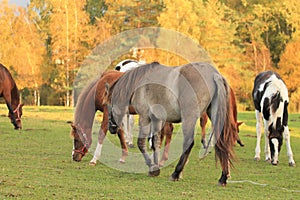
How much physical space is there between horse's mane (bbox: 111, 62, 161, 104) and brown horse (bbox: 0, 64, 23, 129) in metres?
7.29

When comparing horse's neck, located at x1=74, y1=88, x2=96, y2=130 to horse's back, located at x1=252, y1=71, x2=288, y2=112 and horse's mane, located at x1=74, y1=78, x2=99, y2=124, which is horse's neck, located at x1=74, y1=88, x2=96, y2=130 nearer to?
horse's mane, located at x1=74, y1=78, x2=99, y2=124

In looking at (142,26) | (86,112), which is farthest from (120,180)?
(142,26)

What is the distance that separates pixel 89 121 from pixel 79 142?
1.32 feet

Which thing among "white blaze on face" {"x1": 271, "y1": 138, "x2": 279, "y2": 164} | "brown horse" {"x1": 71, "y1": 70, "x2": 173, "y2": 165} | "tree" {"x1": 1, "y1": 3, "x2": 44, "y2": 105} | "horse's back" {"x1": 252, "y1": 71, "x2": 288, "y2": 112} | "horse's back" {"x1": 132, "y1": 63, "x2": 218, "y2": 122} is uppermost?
"horse's back" {"x1": 132, "y1": 63, "x2": 218, "y2": 122}

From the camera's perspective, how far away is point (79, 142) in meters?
8.80

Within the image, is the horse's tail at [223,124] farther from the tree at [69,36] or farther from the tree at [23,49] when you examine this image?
the tree at [23,49]

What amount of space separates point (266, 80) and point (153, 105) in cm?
365

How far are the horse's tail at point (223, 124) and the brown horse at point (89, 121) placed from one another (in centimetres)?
216

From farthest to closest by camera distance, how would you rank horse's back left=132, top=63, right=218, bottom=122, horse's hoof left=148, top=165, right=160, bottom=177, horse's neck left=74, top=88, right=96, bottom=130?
horse's neck left=74, top=88, right=96, bottom=130
horse's hoof left=148, top=165, right=160, bottom=177
horse's back left=132, top=63, right=218, bottom=122

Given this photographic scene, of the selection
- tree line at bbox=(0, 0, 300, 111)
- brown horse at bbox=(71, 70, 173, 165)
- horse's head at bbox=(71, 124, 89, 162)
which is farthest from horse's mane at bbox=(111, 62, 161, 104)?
tree line at bbox=(0, 0, 300, 111)

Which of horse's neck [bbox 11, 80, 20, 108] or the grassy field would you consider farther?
horse's neck [bbox 11, 80, 20, 108]

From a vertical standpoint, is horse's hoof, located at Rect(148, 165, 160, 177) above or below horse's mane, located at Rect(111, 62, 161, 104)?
below

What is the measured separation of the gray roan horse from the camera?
695 centimetres

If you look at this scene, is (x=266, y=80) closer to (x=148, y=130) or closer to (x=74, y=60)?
(x=148, y=130)
